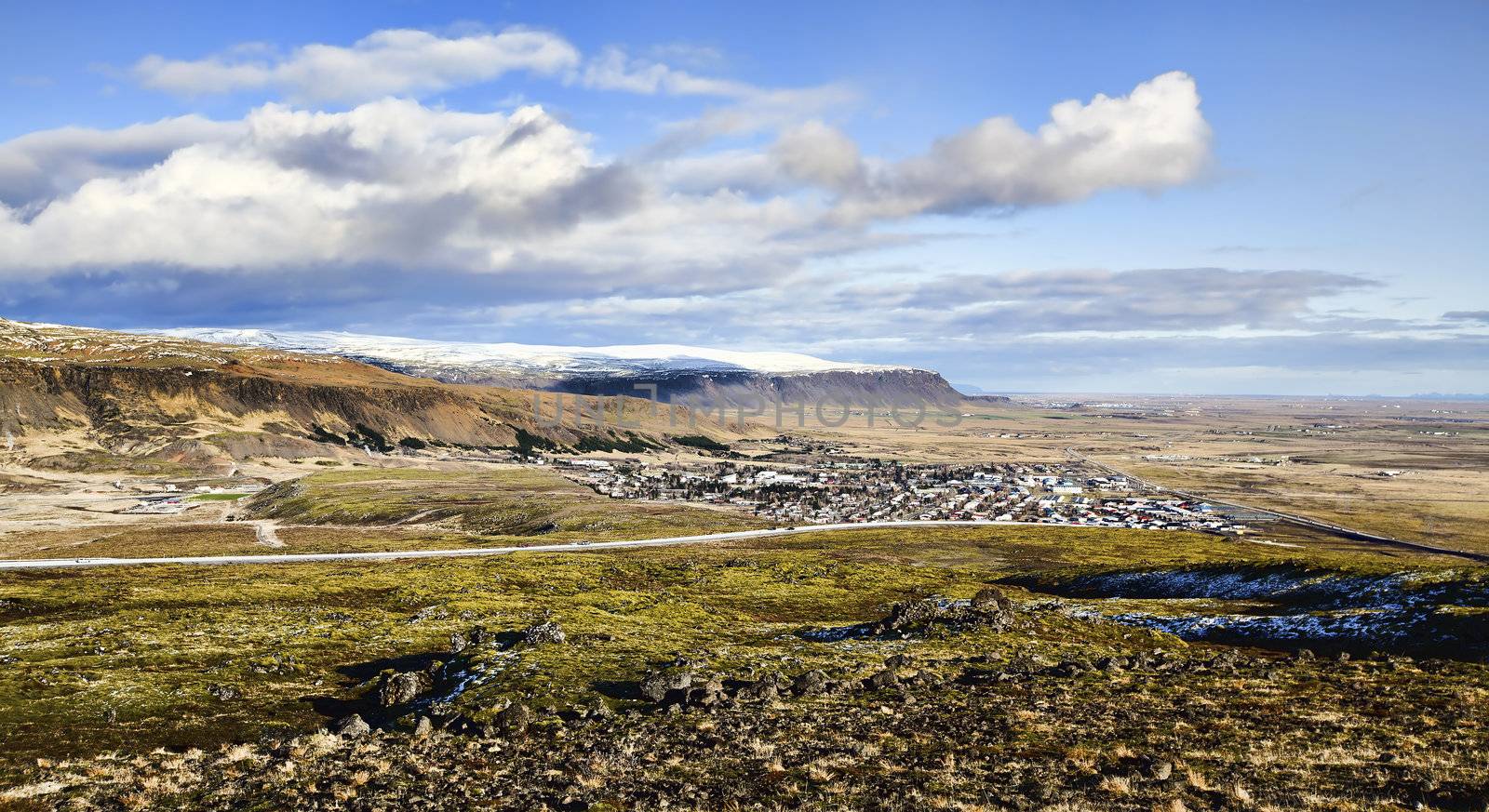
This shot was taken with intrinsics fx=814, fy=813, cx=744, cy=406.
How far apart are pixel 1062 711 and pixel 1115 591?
59.5 meters

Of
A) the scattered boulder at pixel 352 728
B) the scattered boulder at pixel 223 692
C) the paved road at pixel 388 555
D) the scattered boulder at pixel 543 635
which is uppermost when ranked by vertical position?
the scattered boulder at pixel 352 728

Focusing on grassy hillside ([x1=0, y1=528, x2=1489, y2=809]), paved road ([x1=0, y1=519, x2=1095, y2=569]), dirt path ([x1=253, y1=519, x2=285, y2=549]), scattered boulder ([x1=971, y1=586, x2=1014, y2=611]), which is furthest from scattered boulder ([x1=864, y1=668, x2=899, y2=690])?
dirt path ([x1=253, y1=519, x2=285, y2=549])

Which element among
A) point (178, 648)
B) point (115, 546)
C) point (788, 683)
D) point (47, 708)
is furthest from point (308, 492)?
point (788, 683)

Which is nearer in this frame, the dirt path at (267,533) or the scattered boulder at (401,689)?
the scattered boulder at (401,689)

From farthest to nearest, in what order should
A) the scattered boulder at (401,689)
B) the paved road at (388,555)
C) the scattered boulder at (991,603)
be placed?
the paved road at (388,555) → the scattered boulder at (991,603) → the scattered boulder at (401,689)

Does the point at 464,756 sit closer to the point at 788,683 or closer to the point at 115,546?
the point at 788,683

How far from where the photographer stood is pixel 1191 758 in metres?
28.1

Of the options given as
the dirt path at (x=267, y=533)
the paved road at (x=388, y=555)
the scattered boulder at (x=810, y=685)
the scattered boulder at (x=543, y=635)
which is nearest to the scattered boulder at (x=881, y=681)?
the scattered boulder at (x=810, y=685)

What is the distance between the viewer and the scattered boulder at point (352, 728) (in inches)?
1382

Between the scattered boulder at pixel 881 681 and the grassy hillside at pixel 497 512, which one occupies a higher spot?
the scattered boulder at pixel 881 681

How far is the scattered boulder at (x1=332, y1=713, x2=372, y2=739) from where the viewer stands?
35094 mm

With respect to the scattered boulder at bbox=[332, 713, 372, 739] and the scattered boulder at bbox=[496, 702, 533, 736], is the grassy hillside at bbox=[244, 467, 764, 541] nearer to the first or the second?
the scattered boulder at bbox=[332, 713, 372, 739]

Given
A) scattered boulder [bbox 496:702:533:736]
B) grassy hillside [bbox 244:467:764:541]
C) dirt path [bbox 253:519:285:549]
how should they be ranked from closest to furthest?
scattered boulder [bbox 496:702:533:736] < dirt path [bbox 253:519:285:549] < grassy hillside [bbox 244:467:764:541]

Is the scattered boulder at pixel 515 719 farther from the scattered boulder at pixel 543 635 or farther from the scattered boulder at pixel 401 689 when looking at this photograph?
the scattered boulder at pixel 543 635
